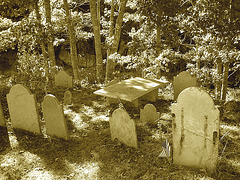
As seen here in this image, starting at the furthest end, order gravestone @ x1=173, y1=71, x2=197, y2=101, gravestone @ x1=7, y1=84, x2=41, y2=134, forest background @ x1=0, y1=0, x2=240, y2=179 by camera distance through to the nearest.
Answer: gravestone @ x1=173, y1=71, x2=197, y2=101 < gravestone @ x1=7, y1=84, x2=41, y2=134 < forest background @ x1=0, y1=0, x2=240, y2=179

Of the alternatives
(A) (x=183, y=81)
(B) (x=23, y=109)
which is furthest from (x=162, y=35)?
(B) (x=23, y=109)

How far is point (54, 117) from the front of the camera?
185 inches

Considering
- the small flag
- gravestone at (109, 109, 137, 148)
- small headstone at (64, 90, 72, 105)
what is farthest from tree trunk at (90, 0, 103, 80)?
the small flag

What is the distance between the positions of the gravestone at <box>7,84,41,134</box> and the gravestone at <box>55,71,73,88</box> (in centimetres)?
314

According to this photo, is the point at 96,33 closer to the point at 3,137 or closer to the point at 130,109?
the point at 130,109

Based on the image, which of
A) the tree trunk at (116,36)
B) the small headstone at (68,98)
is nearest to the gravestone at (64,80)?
the small headstone at (68,98)

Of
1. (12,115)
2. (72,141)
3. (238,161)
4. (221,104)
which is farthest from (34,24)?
(238,161)

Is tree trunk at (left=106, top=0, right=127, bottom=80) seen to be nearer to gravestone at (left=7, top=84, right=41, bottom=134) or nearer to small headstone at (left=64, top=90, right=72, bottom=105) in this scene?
small headstone at (left=64, top=90, right=72, bottom=105)

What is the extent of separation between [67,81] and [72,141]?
151 inches

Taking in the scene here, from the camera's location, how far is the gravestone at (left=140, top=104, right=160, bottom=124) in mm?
5082

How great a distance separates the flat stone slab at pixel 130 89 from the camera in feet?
17.9

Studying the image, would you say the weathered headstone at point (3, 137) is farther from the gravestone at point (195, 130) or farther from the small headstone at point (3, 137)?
the gravestone at point (195, 130)

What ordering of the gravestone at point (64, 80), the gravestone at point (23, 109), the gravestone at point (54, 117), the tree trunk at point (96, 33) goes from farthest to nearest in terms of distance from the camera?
the tree trunk at point (96, 33) < the gravestone at point (64, 80) < the gravestone at point (23, 109) < the gravestone at point (54, 117)

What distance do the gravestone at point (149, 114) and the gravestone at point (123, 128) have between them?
92cm
